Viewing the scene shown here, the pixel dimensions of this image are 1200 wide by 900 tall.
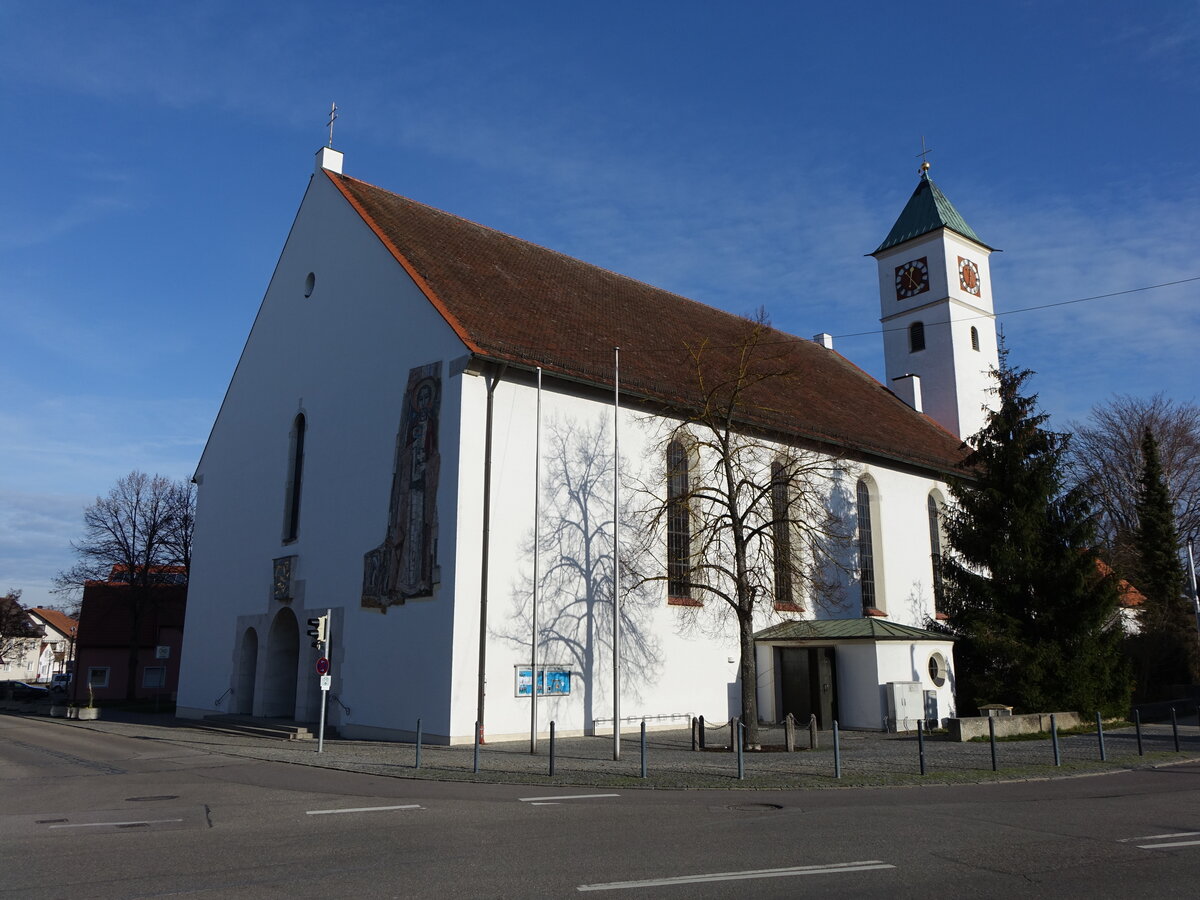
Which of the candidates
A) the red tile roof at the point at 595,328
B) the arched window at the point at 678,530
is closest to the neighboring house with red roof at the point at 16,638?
the red tile roof at the point at 595,328

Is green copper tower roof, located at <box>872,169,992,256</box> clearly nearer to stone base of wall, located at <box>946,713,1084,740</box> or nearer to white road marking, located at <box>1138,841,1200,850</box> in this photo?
stone base of wall, located at <box>946,713,1084,740</box>

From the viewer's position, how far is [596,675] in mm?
20672

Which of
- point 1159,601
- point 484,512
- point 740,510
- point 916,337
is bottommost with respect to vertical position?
point 1159,601

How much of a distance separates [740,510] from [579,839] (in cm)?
1694

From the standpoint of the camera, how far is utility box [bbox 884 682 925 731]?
72.7 ft

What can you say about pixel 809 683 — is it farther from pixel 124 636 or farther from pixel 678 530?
pixel 124 636

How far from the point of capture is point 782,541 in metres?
22.1

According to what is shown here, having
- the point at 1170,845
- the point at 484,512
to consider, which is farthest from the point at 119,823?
the point at 484,512

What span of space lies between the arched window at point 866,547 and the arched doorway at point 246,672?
17.7 meters

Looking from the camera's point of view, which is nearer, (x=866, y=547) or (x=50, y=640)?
(x=866, y=547)

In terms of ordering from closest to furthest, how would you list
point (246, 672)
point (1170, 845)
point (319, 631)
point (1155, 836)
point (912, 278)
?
point (1170, 845) < point (1155, 836) < point (319, 631) < point (246, 672) < point (912, 278)

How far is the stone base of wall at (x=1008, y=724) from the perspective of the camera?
20094 millimetres

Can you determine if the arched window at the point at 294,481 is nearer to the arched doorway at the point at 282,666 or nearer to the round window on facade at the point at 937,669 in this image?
the arched doorway at the point at 282,666

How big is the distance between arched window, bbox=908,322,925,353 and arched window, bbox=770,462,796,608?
51.1ft
